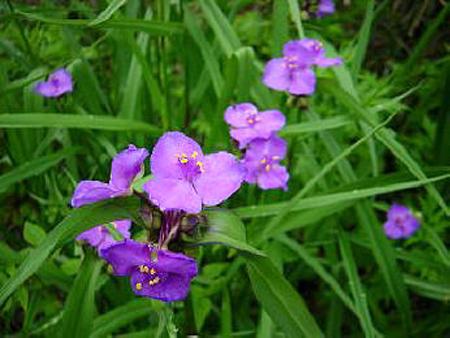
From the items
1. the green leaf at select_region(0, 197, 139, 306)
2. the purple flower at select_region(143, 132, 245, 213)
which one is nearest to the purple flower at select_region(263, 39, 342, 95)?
the purple flower at select_region(143, 132, 245, 213)

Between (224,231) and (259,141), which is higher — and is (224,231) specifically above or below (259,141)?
below

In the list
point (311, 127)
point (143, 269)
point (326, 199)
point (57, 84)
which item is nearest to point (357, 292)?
point (326, 199)

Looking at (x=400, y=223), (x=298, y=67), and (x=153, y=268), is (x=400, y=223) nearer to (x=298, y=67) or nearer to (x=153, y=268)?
(x=298, y=67)

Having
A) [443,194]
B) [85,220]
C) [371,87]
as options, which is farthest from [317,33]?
[85,220]

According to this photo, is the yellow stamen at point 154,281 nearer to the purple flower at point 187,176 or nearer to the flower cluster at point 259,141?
the purple flower at point 187,176

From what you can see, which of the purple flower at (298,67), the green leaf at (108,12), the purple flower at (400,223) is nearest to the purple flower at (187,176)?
the green leaf at (108,12)

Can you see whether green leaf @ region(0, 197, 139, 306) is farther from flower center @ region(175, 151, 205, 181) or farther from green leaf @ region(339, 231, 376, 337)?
green leaf @ region(339, 231, 376, 337)
